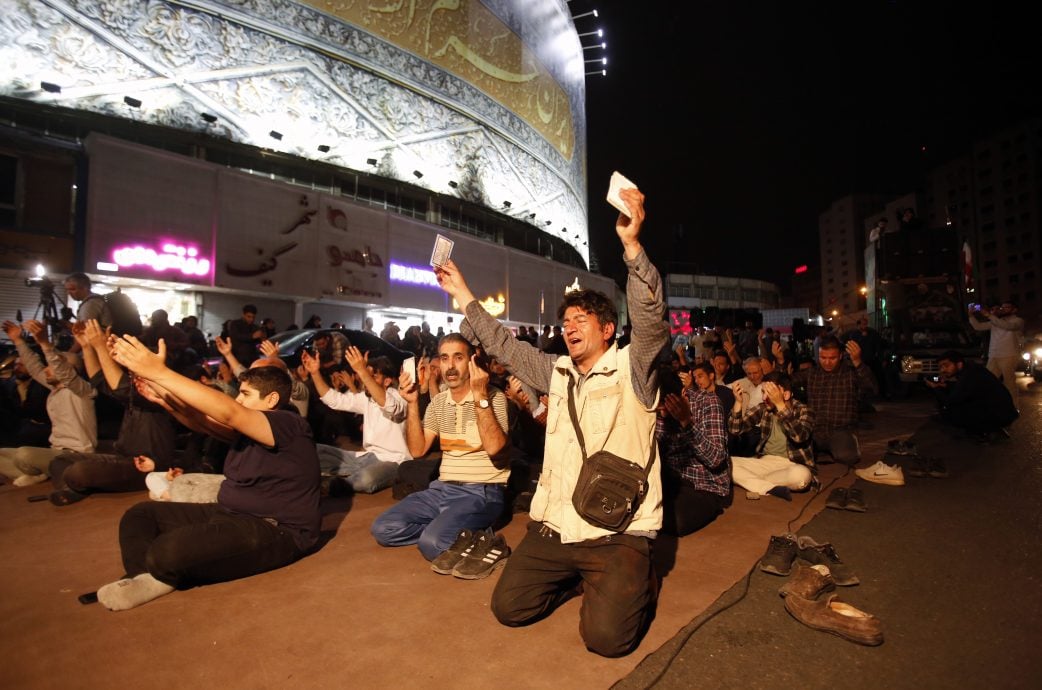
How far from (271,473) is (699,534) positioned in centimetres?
313

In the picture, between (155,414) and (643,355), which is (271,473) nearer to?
(643,355)

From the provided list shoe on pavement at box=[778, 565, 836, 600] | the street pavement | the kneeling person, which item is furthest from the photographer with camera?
the kneeling person

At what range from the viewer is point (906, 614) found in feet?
9.02

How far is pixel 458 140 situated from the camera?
26.5m

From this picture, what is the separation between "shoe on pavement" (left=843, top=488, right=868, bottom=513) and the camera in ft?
14.9

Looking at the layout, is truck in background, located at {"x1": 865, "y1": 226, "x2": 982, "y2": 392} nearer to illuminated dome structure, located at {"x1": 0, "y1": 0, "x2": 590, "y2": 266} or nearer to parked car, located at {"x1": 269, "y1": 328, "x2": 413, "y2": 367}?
parked car, located at {"x1": 269, "y1": 328, "x2": 413, "y2": 367}

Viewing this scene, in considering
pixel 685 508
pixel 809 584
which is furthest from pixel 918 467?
pixel 809 584

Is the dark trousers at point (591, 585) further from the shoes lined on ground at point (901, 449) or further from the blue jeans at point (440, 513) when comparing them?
the shoes lined on ground at point (901, 449)

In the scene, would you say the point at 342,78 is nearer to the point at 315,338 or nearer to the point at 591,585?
the point at 315,338

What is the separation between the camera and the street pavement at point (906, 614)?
2244 millimetres

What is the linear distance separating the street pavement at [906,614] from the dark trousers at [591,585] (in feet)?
0.60

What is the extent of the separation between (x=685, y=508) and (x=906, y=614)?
1.55 m

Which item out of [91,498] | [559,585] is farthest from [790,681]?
[91,498]

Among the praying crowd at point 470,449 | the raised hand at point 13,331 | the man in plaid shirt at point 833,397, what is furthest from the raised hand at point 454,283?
the raised hand at point 13,331
